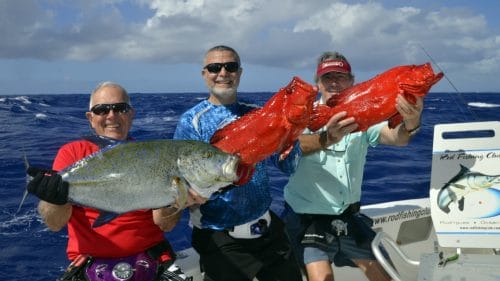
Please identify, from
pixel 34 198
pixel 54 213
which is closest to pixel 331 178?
pixel 54 213

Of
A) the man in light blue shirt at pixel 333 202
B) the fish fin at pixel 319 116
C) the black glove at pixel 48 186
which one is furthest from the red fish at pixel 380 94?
the black glove at pixel 48 186

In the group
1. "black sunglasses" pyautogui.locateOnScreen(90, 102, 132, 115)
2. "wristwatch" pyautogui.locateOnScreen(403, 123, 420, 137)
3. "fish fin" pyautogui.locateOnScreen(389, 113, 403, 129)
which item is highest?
"black sunglasses" pyautogui.locateOnScreen(90, 102, 132, 115)

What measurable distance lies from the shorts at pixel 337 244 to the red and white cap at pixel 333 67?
4.29 ft

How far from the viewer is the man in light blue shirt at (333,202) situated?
4.01 meters

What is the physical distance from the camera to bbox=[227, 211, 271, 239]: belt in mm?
3637

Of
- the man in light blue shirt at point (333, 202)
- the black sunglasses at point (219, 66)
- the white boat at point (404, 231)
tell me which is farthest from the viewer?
the white boat at point (404, 231)

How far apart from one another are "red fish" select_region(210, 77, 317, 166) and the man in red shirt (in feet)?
2.18

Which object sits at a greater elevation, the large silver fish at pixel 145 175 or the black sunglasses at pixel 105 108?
the black sunglasses at pixel 105 108

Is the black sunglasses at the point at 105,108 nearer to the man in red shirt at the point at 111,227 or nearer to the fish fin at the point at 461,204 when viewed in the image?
the man in red shirt at the point at 111,227

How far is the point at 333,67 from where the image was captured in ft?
13.3

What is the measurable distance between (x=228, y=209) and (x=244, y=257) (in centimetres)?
41

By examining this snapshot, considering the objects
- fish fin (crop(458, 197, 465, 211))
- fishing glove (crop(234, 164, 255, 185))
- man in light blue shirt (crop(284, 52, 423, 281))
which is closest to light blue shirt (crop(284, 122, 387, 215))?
man in light blue shirt (crop(284, 52, 423, 281))

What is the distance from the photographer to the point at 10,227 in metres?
7.39

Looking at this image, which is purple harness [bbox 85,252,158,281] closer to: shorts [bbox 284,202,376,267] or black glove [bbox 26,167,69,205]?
black glove [bbox 26,167,69,205]
